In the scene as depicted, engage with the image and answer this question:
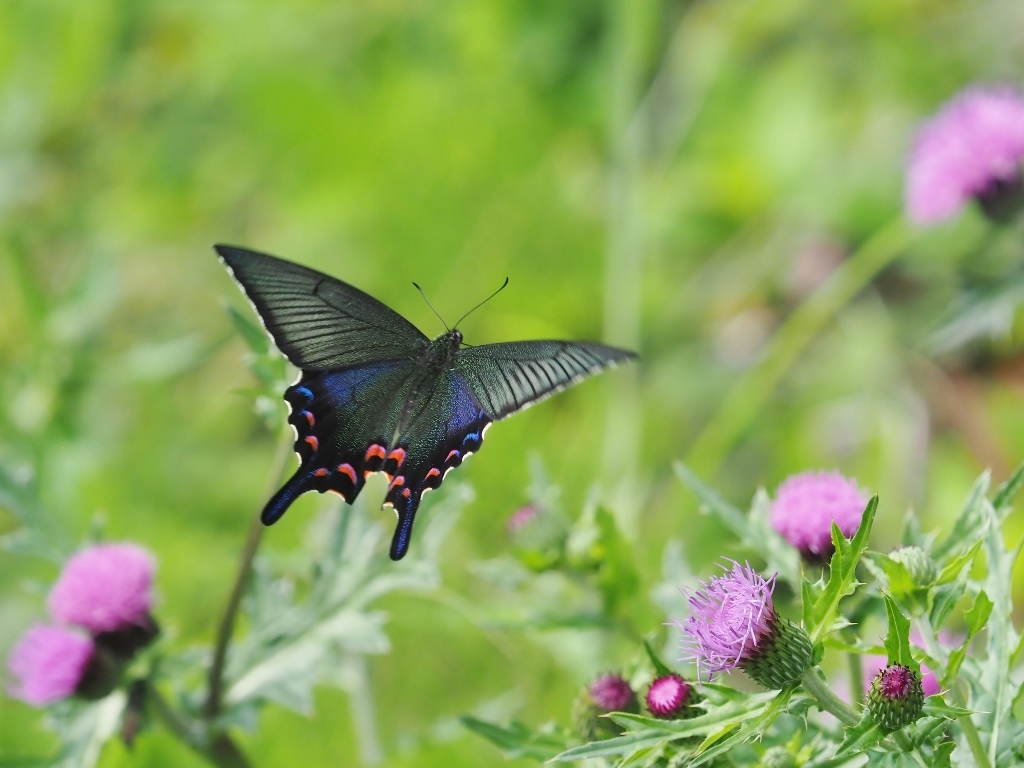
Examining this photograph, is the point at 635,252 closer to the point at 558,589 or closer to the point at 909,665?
the point at 558,589

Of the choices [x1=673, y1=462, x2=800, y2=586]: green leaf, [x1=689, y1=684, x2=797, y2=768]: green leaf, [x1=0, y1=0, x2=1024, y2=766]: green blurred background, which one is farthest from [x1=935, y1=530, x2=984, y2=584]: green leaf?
[x1=0, y1=0, x2=1024, y2=766]: green blurred background

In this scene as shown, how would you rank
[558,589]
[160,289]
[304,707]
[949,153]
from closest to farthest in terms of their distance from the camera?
[304,707], [558,589], [949,153], [160,289]

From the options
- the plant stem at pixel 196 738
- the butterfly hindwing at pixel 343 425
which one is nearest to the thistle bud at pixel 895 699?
the butterfly hindwing at pixel 343 425

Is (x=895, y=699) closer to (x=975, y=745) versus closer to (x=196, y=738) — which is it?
(x=975, y=745)

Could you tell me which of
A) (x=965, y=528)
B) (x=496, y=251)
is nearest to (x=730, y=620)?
(x=965, y=528)

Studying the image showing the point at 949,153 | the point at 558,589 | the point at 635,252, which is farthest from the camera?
the point at 635,252

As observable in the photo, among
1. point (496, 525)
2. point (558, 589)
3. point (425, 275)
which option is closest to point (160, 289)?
point (425, 275)

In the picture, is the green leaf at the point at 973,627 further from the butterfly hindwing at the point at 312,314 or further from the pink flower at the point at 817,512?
the butterfly hindwing at the point at 312,314
